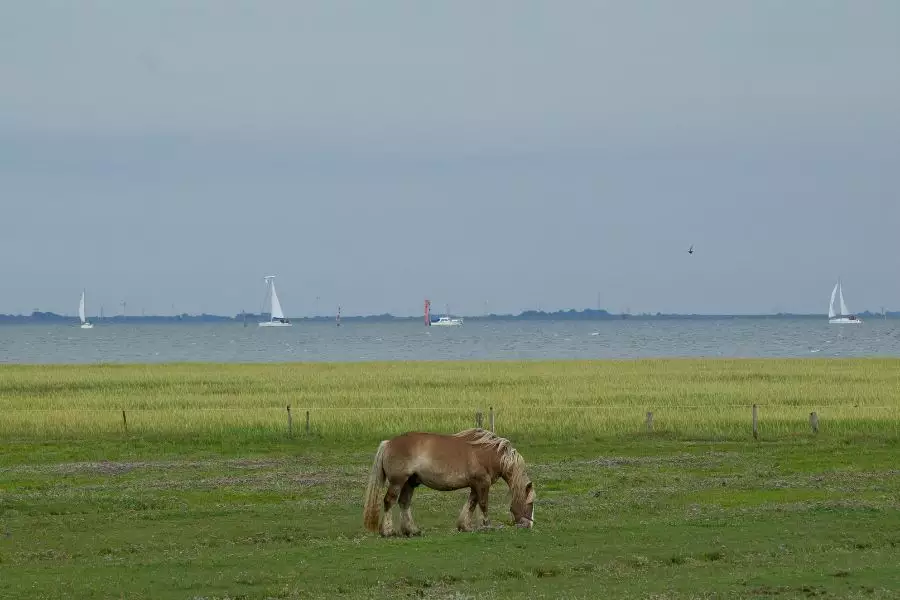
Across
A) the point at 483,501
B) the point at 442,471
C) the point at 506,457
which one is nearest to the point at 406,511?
the point at 442,471

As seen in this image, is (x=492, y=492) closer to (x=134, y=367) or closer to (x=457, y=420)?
(x=457, y=420)

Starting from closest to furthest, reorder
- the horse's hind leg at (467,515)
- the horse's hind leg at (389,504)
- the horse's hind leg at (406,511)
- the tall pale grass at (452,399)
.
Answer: the horse's hind leg at (389,504), the horse's hind leg at (406,511), the horse's hind leg at (467,515), the tall pale grass at (452,399)

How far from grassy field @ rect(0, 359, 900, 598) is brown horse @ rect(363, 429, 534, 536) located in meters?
0.62

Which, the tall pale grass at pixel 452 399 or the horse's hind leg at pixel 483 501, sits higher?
the horse's hind leg at pixel 483 501

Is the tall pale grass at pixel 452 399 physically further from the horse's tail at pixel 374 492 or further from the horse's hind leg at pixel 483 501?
the horse's tail at pixel 374 492

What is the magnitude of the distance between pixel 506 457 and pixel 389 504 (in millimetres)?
2035

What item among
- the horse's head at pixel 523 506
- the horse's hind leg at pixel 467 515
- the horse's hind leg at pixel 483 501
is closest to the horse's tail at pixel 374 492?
the horse's hind leg at pixel 467 515

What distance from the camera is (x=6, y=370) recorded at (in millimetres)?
93375

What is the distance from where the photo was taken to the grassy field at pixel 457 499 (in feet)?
52.3

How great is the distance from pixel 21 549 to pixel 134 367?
8134 cm

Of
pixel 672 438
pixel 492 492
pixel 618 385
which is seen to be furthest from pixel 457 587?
pixel 618 385

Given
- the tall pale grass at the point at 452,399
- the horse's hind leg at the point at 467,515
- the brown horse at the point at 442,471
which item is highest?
the brown horse at the point at 442,471

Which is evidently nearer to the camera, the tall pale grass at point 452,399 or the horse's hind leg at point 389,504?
the horse's hind leg at point 389,504

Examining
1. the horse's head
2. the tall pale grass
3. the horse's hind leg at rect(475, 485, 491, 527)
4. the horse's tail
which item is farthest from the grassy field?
the horse's hind leg at rect(475, 485, 491, 527)
